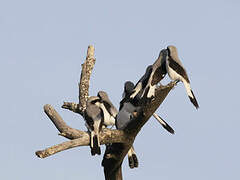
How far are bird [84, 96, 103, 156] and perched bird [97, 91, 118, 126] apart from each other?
0.12m

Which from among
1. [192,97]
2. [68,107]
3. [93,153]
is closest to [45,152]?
[93,153]

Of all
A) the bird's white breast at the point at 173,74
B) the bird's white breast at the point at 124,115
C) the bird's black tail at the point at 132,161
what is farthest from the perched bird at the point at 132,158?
the bird's white breast at the point at 173,74

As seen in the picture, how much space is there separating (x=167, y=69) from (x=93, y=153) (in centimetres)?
196

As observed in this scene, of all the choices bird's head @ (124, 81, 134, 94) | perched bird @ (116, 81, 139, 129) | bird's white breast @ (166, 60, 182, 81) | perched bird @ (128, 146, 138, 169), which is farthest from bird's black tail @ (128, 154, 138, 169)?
bird's white breast @ (166, 60, 182, 81)

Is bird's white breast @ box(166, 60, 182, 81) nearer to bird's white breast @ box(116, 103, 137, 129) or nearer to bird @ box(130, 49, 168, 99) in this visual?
bird @ box(130, 49, 168, 99)

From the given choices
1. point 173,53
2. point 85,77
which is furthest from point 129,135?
point 85,77

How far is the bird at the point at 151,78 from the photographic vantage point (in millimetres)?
10508

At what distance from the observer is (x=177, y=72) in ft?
34.7

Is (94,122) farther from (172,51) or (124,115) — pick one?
(172,51)

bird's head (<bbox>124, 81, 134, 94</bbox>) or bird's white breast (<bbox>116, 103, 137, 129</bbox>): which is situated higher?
bird's head (<bbox>124, 81, 134, 94</bbox>)

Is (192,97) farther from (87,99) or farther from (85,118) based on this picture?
(87,99)

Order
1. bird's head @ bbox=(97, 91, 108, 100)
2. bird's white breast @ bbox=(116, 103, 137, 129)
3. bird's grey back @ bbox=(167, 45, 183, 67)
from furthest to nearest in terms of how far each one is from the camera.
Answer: bird's head @ bbox=(97, 91, 108, 100)
bird's white breast @ bbox=(116, 103, 137, 129)
bird's grey back @ bbox=(167, 45, 183, 67)

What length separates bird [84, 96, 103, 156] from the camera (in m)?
10.3

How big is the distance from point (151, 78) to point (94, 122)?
4.18ft
